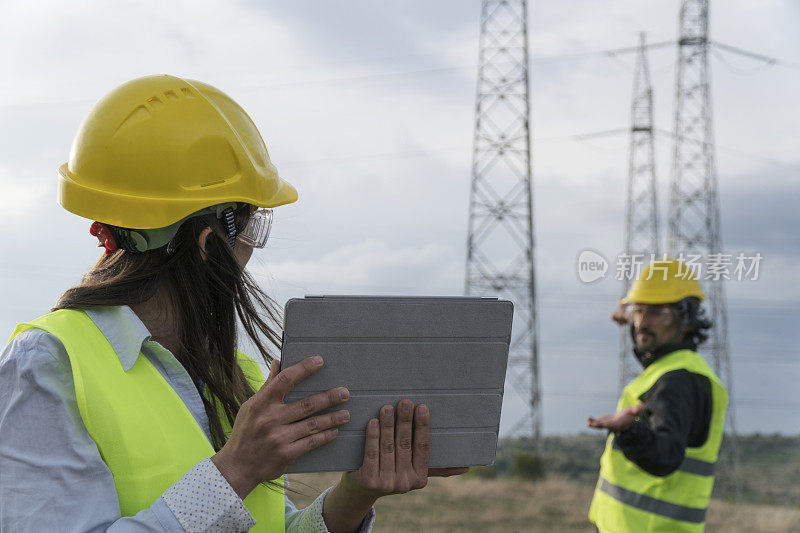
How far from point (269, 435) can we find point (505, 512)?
999 cm

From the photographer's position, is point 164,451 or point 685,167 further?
point 685,167

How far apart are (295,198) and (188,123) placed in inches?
13.8

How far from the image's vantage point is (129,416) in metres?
1.42

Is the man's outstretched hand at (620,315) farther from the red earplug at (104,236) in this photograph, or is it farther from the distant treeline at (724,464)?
the distant treeline at (724,464)

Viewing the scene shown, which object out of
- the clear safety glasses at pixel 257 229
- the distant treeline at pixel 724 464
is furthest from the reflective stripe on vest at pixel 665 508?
the distant treeline at pixel 724 464

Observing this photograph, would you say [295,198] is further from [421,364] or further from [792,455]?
[792,455]

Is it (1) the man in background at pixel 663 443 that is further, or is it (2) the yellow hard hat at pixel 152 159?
(1) the man in background at pixel 663 443

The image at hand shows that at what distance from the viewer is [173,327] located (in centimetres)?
167

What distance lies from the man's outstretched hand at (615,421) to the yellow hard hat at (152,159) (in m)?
2.59

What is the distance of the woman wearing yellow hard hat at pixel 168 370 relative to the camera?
1.34 metres

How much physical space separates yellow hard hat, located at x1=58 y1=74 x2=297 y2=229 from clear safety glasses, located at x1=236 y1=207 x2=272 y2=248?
56mm

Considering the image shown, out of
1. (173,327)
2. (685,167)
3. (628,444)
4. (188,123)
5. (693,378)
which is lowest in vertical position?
(628,444)

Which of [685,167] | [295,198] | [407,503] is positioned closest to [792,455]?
[685,167]

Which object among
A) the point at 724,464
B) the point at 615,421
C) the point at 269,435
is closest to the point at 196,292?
the point at 269,435
